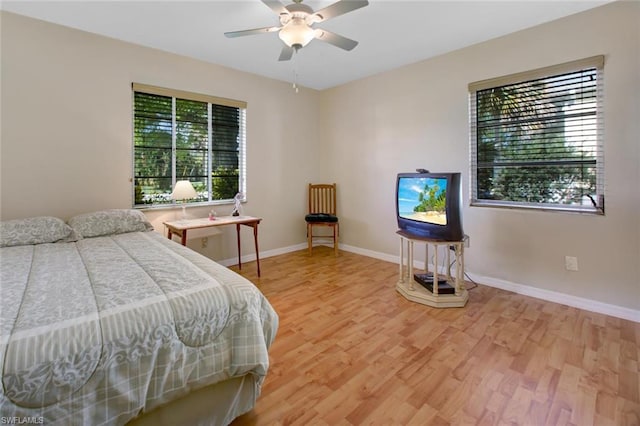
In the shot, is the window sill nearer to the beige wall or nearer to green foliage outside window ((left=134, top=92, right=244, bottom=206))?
the beige wall

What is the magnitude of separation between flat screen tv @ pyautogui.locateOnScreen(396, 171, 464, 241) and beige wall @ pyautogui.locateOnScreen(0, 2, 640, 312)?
2.19 ft

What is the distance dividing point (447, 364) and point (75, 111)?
3879mm

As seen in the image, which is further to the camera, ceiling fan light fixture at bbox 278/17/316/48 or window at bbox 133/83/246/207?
window at bbox 133/83/246/207

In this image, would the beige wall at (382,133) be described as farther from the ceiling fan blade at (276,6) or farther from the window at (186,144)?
the ceiling fan blade at (276,6)

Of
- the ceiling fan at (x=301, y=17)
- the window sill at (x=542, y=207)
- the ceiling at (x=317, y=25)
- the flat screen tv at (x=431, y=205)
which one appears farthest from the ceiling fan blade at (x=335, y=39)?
the window sill at (x=542, y=207)

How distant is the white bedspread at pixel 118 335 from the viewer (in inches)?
39.2

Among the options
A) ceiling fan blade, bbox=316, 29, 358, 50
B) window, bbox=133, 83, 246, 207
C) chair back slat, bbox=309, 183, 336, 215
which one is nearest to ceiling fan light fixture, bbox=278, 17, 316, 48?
ceiling fan blade, bbox=316, 29, 358, 50

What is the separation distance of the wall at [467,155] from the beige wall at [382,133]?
0.4 inches

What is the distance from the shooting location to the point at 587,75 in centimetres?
270

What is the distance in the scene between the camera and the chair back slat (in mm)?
5020

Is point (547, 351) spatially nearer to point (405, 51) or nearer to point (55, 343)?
point (55, 343)

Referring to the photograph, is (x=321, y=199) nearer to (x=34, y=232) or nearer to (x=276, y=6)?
(x=276, y=6)

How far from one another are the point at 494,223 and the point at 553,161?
2.58ft

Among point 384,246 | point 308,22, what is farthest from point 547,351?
point 308,22
